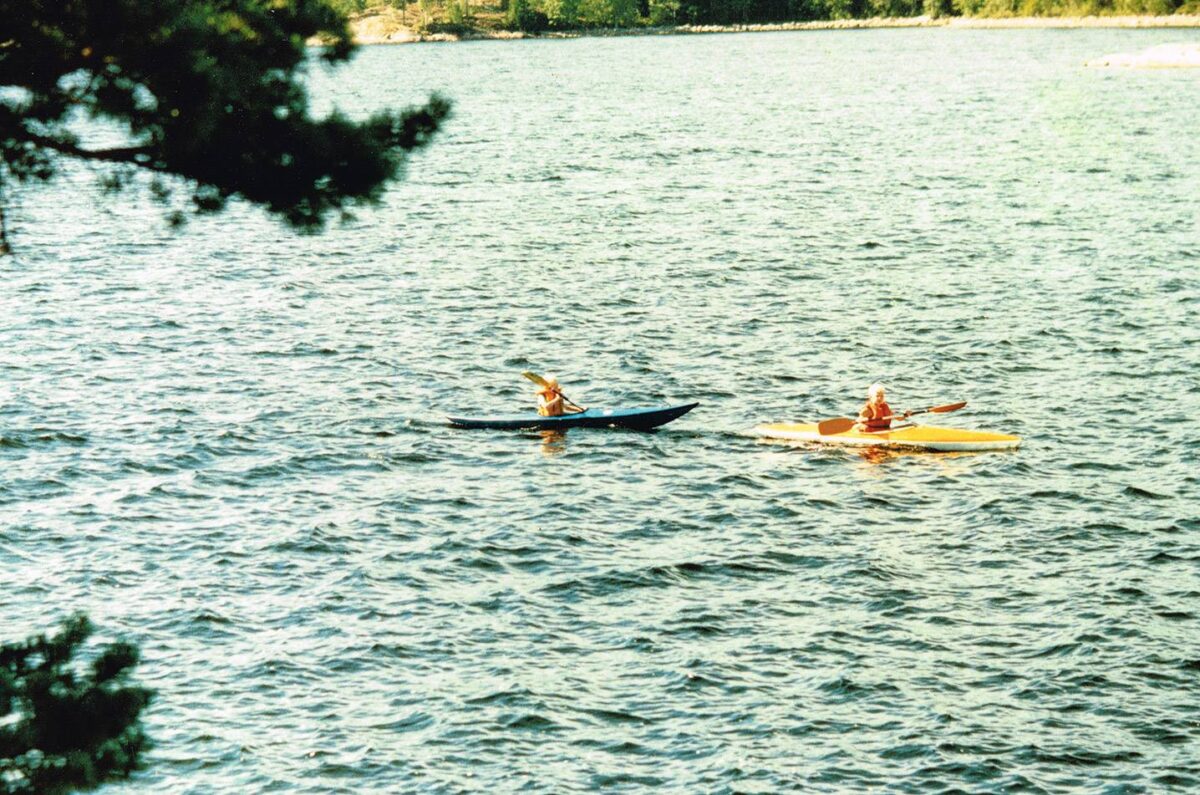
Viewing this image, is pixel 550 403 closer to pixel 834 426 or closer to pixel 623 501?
pixel 623 501

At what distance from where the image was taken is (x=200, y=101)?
9.16m

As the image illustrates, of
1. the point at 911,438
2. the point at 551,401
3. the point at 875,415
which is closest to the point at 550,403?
the point at 551,401

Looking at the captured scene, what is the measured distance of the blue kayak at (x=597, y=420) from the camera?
31047 millimetres

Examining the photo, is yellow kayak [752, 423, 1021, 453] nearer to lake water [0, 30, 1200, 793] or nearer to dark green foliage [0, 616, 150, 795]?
lake water [0, 30, 1200, 793]

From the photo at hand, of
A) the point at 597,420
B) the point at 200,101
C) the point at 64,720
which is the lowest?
the point at 597,420

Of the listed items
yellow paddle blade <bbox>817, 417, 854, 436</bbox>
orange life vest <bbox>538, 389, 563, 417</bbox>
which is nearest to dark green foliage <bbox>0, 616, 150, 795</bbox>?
yellow paddle blade <bbox>817, 417, 854, 436</bbox>

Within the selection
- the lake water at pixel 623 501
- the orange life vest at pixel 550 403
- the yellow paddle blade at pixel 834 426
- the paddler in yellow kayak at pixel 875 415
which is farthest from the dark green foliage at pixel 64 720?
the orange life vest at pixel 550 403

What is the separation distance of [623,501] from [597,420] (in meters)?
4.27

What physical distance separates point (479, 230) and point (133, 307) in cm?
1662

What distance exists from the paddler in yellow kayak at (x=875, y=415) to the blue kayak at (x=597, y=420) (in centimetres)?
374

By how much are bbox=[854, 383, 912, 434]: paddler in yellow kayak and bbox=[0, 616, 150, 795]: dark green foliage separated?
21273 millimetres

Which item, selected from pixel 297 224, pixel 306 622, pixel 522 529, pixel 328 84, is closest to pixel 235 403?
pixel 522 529

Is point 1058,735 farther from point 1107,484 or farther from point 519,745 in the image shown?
point 1107,484

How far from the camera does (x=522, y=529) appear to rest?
25734mm
